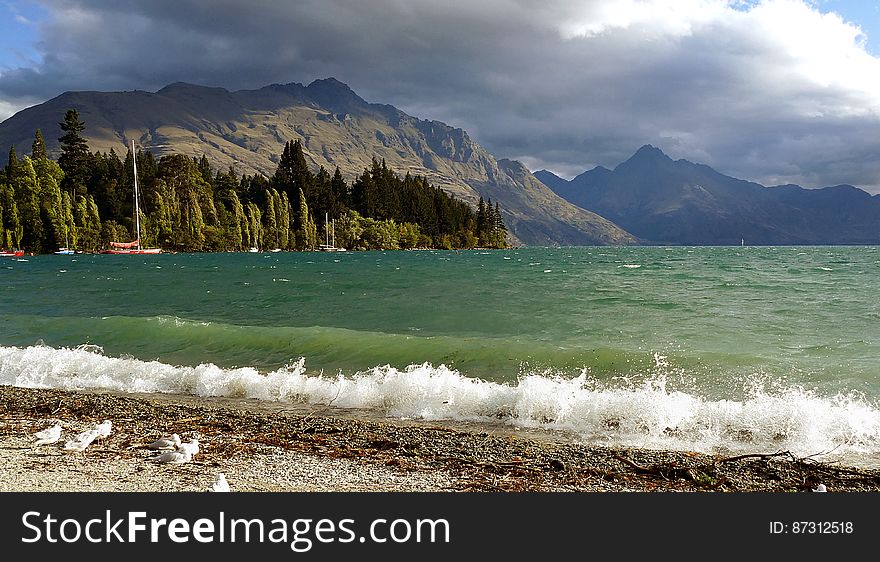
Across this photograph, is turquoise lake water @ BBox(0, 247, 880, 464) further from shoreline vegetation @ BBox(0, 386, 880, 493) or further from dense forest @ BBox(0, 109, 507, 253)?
dense forest @ BBox(0, 109, 507, 253)

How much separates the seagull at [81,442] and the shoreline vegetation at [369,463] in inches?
4.8

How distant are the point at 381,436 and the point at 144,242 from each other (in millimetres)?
145942

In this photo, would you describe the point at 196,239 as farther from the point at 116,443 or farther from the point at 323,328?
the point at 116,443

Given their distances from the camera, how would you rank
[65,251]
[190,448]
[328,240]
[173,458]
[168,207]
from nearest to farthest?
[173,458] → [190,448] → [65,251] → [168,207] → [328,240]

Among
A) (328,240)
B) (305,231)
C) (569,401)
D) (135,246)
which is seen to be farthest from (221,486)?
(328,240)

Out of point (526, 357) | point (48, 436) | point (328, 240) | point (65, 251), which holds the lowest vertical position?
point (526, 357)

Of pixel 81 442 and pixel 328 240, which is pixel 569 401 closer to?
pixel 81 442

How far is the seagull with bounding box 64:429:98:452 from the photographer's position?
27.8 feet

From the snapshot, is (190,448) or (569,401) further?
(569,401)

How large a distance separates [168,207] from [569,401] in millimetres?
150796

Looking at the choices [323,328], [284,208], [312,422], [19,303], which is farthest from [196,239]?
[312,422]

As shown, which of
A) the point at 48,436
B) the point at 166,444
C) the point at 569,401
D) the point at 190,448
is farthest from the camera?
the point at 569,401

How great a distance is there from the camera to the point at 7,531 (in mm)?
4715

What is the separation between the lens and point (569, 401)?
11641 mm
